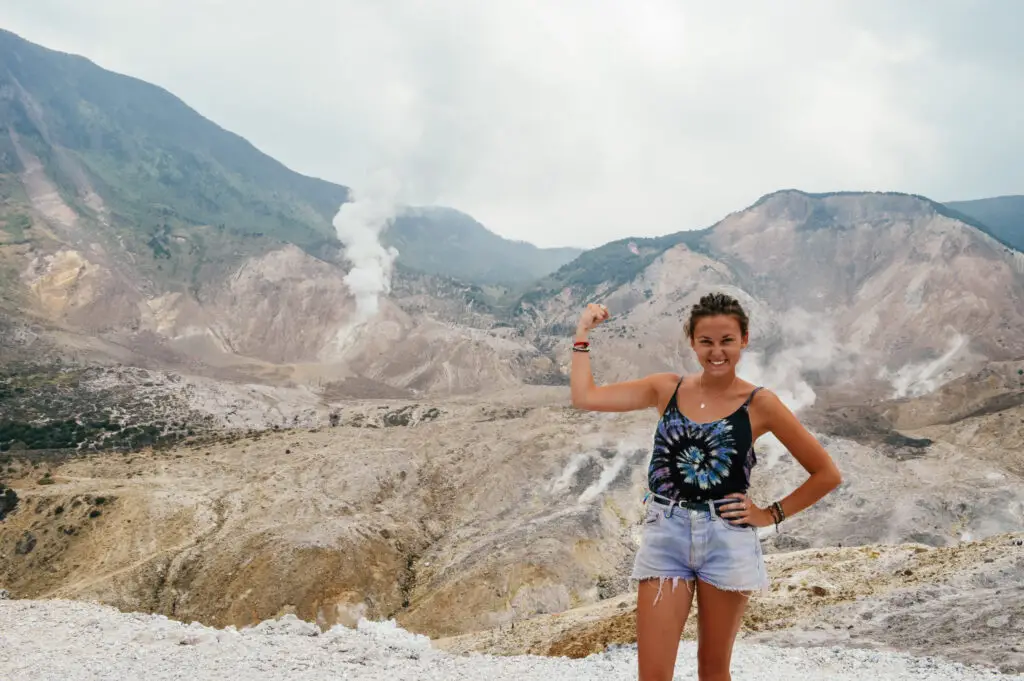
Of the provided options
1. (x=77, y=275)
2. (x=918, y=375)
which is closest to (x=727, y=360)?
(x=918, y=375)

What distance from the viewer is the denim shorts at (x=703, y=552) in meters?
3.15

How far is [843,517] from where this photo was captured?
37.8 metres

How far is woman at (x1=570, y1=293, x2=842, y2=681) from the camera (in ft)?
10.4

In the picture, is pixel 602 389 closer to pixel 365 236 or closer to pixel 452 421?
pixel 452 421

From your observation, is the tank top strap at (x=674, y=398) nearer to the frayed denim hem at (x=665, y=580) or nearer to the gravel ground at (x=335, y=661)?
the frayed denim hem at (x=665, y=580)

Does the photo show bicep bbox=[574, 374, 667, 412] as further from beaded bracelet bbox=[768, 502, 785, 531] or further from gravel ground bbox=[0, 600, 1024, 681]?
gravel ground bbox=[0, 600, 1024, 681]

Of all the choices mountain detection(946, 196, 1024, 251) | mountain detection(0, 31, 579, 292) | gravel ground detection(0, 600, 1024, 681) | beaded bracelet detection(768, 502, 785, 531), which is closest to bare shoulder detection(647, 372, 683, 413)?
beaded bracelet detection(768, 502, 785, 531)

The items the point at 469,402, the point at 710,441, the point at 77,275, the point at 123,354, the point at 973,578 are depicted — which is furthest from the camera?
the point at 77,275

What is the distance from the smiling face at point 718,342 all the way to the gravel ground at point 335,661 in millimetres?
3868

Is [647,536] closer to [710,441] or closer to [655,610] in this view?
[655,610]

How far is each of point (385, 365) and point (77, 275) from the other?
46.6m

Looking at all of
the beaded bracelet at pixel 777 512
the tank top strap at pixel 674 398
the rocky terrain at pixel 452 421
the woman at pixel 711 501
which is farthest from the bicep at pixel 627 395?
the rocky terrain at pixel 452 421

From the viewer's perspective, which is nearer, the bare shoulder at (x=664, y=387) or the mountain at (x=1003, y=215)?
the bare shoulder at (x=664, y=387)

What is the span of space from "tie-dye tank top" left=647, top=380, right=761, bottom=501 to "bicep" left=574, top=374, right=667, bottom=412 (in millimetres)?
330
